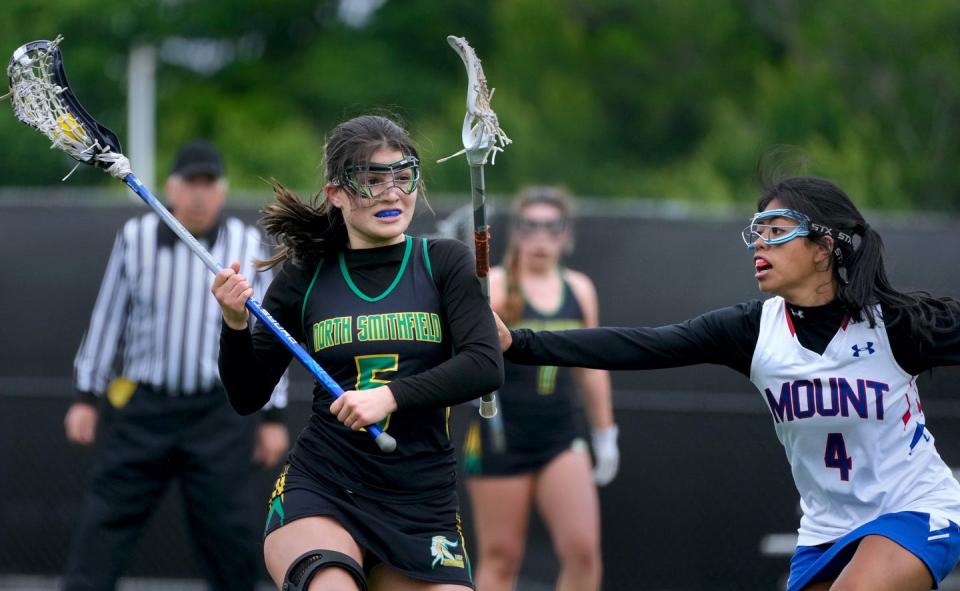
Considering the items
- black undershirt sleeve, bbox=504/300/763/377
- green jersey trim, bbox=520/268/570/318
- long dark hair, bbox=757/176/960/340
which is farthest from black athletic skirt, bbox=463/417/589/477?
long dark hair, bbox=757/176/960/340

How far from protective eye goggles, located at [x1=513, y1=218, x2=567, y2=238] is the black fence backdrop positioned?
107 centimetres

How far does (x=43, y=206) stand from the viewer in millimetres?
8031

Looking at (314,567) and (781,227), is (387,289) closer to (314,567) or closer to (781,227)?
(314,567)

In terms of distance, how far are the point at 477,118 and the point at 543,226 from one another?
284 cm

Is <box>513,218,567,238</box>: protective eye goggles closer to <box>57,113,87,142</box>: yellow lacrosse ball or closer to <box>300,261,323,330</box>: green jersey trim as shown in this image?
<box>300,261,323,330</box>: green jersey trim

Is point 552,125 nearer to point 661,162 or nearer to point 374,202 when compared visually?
point 661,162

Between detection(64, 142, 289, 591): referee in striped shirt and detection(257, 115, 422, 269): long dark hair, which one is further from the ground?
detection(257, 115, 422, 269): long dark hair

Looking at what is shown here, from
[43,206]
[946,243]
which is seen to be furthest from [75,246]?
[946,243]

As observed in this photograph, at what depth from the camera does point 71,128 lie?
428cm

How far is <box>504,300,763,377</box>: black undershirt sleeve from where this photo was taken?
4.50m

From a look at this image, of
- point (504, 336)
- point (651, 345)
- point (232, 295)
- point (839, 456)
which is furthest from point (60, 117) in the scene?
point (839, 456)

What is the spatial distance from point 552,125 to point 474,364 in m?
23.6

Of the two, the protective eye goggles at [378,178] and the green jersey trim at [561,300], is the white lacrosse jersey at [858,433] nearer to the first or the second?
the protective eye goggles at [378,178]

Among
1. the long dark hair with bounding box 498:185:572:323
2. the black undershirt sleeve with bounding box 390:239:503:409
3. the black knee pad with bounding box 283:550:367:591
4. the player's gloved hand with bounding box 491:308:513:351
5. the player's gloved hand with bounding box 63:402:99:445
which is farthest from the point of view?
the long dark hair with bounding box 498:185:572:323
